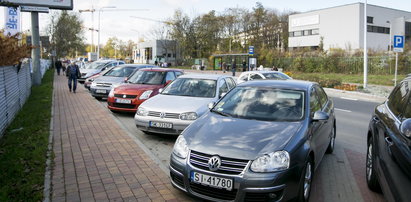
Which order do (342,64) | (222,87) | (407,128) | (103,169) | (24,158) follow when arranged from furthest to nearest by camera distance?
(342,64) → (222,87) → (24,158) → (103,169) → (407,128)

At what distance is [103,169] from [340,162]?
13.4 feet

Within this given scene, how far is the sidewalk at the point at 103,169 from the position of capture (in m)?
4.45

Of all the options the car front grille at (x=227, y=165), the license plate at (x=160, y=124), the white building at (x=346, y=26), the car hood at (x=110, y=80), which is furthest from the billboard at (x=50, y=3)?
the white building at (x=346, y=26)

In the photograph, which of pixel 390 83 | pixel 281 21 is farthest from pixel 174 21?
pixel 390 83

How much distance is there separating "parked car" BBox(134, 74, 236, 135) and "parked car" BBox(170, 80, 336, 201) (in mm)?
2148

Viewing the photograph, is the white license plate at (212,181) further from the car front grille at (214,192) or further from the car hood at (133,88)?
the car hood at (133,88)

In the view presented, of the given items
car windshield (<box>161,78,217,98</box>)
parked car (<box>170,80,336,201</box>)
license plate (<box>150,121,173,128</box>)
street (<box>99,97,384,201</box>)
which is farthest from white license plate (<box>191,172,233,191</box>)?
car windshield (<box>161,78,217,98</box>)

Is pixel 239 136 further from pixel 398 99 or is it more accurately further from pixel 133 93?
pixel 133 93

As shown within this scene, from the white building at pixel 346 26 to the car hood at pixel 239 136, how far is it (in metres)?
50.3

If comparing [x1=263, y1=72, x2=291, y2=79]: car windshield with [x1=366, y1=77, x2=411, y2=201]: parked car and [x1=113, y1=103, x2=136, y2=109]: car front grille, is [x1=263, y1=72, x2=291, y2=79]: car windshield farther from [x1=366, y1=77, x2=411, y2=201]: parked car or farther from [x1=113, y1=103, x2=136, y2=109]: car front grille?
[x1=366, y1=77, x2=411, y2=201]: parked car

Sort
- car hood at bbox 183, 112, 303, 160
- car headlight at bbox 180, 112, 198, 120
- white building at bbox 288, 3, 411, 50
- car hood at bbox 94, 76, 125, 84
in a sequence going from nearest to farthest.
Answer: car hood at bbox 183, 112, 303, 160
car headlight at bbox 180, 112, 198, 120
car hood at bbox 94, 76, 125, 84
white building at bbox 288, 3, 411, 50

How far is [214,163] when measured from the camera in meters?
3.85

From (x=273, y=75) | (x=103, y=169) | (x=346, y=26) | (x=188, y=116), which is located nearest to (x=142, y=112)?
(x=188, y=116)

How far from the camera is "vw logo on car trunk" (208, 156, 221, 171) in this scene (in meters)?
3.84
